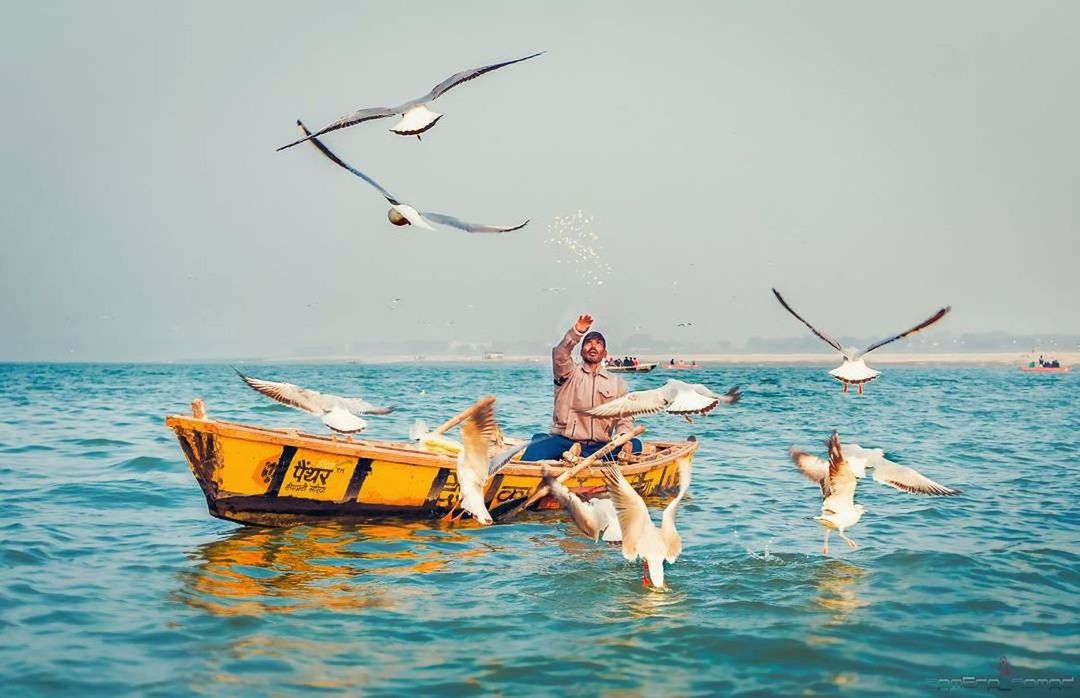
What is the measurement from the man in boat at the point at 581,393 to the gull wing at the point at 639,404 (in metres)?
1.08

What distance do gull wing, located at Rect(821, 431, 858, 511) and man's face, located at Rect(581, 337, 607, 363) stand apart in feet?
12.6

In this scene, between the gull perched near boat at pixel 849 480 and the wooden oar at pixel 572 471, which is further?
the wooden oar at pixel 572 471

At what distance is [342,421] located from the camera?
33.7ft

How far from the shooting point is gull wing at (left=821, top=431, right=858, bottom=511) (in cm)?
847

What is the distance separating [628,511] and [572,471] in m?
3.33

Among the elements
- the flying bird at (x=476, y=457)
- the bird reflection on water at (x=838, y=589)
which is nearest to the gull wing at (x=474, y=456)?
the flying bird at (x=476, y=457)

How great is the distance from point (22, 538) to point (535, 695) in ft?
23.0

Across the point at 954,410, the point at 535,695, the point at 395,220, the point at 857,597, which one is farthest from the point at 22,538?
the point at 954,410

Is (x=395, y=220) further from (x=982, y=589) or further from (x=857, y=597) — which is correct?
(x=982, y=589)

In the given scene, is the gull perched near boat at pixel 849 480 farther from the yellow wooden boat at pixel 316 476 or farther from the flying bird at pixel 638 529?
the yellow wooden boat at pixel 316 476

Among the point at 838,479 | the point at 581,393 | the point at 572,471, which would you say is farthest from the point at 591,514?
the point at 581,393

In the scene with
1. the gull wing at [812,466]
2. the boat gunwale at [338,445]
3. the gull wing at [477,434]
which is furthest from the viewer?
the boat gunwale at [338,445]

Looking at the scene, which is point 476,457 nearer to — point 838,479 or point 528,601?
point 528,601

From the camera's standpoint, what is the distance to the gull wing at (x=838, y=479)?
8.47 m
